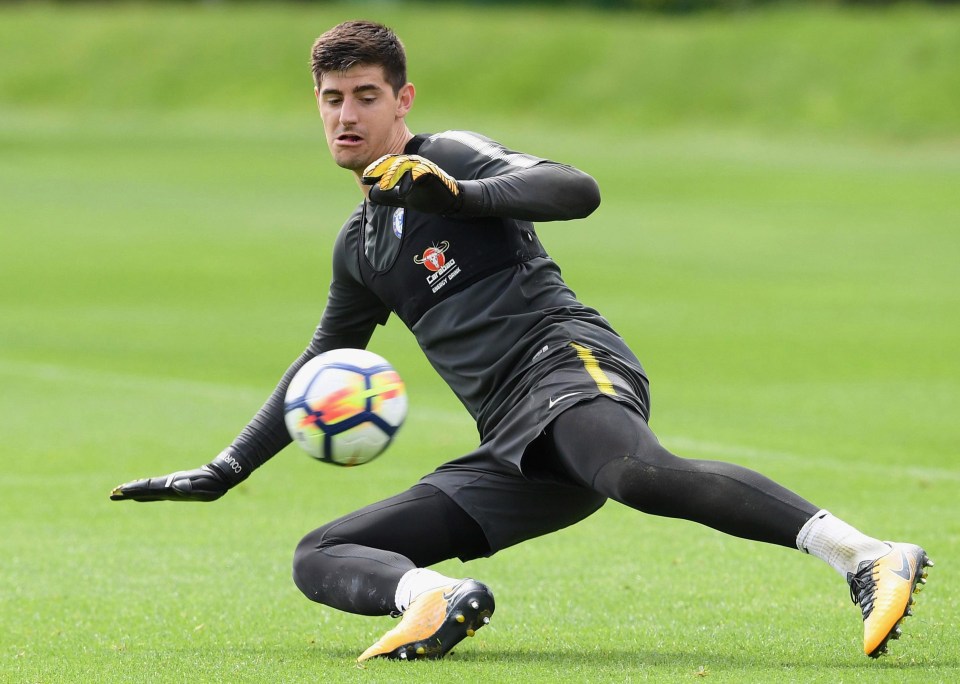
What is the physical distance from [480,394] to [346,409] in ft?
1.58

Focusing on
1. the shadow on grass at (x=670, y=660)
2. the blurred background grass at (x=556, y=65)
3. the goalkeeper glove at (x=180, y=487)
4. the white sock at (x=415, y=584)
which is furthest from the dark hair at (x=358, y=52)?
the blurred background grass at (x=556, y=65)

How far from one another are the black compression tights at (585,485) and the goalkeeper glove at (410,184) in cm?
84

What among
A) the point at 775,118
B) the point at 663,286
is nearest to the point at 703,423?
the point at 663,286

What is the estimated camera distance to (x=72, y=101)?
181 ft

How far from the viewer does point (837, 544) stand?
5.05 metres

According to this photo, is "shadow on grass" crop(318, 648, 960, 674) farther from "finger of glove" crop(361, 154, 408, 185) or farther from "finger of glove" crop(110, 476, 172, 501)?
"finger of glove" crop(361, 154, 408, 185)

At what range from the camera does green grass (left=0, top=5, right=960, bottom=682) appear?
612 centimetres

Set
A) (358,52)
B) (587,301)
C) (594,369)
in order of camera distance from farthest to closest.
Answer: (587,301) → (358,52) → (594,369)

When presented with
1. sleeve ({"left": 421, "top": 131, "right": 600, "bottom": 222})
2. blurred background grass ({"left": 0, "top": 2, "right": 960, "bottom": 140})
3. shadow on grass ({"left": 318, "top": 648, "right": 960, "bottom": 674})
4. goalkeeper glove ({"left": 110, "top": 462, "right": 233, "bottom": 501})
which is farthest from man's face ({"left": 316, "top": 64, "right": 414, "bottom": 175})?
blurred background grass ({"left": 0, "top": 2, "right": 960, "bottom": 140})

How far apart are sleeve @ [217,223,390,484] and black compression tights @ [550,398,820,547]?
1.40 metres

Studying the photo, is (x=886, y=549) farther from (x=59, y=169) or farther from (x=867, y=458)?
(x=59, y=169)

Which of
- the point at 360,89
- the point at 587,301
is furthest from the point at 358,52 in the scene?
the point at 587,301

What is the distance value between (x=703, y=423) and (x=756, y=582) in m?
5.91

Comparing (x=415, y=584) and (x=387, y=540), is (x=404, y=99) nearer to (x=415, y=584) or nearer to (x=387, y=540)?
(x=387, y=540)
